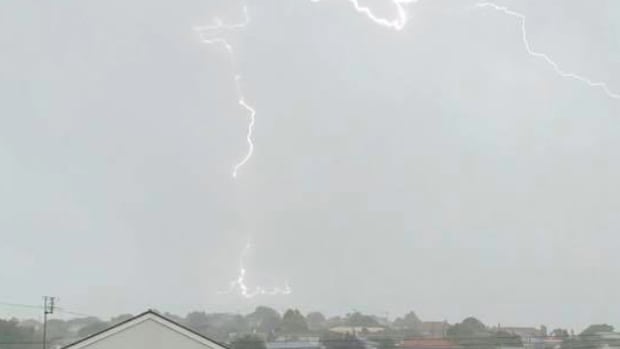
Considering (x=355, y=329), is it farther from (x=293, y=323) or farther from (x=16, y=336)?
(x=16, y=336)

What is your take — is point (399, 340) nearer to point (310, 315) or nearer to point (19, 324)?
point (310, 315)

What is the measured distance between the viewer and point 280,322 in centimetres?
3659

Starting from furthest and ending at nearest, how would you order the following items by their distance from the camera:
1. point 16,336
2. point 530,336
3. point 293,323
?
1. point 16,336
2. point 293,323
3. point 530,336

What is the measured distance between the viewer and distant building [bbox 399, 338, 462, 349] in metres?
33.4

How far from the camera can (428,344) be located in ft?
112

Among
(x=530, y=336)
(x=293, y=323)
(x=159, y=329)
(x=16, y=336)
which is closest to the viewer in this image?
(x=159, y=329)

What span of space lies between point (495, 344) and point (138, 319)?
19061 millimetres

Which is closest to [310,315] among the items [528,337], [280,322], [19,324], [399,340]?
[280,322]

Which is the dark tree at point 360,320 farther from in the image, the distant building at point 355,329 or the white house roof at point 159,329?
the white house roof at point 159,329

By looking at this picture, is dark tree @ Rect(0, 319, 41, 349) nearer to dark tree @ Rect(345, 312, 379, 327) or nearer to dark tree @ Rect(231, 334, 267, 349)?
dark tree @ Rect(231, 334, 267, 349)

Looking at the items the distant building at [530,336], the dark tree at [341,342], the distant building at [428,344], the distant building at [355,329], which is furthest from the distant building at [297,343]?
the distant building at [530,336]

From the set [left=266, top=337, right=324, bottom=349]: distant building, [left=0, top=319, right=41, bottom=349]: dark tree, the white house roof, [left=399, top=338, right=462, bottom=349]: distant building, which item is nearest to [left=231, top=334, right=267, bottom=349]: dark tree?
[left=266, top=337, right=324, bottom=349]: distant building

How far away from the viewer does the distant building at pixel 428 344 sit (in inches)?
1316

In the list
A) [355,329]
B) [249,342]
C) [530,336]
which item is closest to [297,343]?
[249,342]
